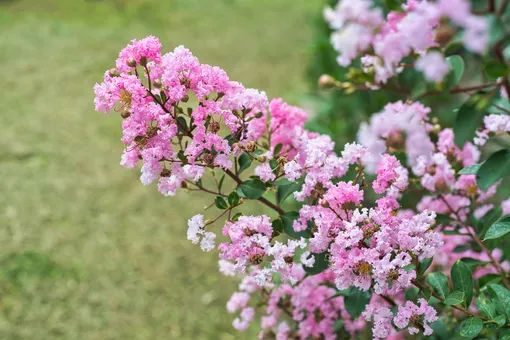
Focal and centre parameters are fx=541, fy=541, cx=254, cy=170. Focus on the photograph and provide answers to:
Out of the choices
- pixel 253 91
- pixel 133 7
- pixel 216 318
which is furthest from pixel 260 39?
pixel 253 91

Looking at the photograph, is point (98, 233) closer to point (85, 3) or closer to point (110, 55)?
point (110, 55)

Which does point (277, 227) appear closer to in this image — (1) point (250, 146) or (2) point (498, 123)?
(1) point (250, 146)

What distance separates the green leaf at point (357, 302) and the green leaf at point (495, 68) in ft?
1.72

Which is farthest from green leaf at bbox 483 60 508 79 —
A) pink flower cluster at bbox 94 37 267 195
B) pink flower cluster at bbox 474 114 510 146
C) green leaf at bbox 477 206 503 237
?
green leaf at bbox 477 206 503 237

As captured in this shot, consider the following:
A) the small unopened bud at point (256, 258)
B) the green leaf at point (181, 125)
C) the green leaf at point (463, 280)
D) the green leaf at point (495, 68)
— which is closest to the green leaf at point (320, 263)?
the small unopened bud at point (256, 258)

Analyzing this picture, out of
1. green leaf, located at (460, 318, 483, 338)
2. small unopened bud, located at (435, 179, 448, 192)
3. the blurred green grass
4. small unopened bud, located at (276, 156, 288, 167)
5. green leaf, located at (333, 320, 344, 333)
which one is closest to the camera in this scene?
green leaf, located at (460, 318, 483, 338)

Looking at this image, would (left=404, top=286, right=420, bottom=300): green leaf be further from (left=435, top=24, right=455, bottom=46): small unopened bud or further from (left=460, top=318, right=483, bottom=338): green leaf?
(left=435, top=24, right=455, bottom=46): small unopened bud

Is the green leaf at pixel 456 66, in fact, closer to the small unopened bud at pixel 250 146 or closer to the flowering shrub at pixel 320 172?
the flowering shrub at pixel 320 172

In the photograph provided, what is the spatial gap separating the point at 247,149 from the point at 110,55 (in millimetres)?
3707

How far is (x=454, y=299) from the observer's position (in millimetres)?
940

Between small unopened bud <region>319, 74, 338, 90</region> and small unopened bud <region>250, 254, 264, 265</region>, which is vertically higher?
small unopened bud <region>319, 74, 338, 90</region>

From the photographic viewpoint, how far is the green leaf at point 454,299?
0.93 meters

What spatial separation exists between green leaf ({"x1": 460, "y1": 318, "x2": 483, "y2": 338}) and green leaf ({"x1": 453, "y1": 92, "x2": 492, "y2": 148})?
13.1 inches

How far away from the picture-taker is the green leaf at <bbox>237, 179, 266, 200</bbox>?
1004mm
